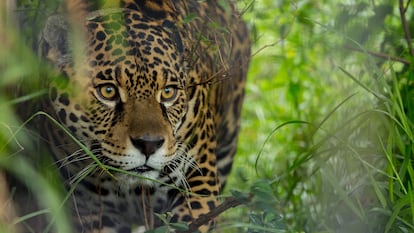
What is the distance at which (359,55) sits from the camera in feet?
20.3

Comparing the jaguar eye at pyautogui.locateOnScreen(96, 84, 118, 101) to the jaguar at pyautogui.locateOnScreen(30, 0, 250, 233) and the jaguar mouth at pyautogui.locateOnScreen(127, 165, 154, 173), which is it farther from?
the jaguar mouth at pyautogui.locateOnScreen(127, 165, 154, 173)

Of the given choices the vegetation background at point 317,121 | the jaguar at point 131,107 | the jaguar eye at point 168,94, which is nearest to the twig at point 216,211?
the vegetation background at point 317,121

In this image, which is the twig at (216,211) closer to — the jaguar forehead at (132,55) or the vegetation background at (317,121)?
the vegetation background at (317,121)

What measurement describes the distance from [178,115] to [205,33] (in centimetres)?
56

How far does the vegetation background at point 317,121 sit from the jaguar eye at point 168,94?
1.68 ft

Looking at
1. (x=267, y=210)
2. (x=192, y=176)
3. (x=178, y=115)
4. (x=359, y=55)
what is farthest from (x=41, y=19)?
(x=359, y=55)

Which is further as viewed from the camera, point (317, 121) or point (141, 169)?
point (317, 121)

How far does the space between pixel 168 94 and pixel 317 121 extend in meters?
1.98

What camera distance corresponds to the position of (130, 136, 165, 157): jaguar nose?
4414mm

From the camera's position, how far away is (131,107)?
455 cm

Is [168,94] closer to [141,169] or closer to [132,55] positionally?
[132,55]

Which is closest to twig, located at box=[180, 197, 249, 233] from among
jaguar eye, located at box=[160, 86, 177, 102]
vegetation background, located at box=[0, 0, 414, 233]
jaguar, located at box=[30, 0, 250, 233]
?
vegetation background, located at box=[0, 0, 414, 233]

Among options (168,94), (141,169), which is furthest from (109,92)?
(141,169)

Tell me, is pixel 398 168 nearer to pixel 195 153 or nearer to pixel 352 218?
pixel 352 218
